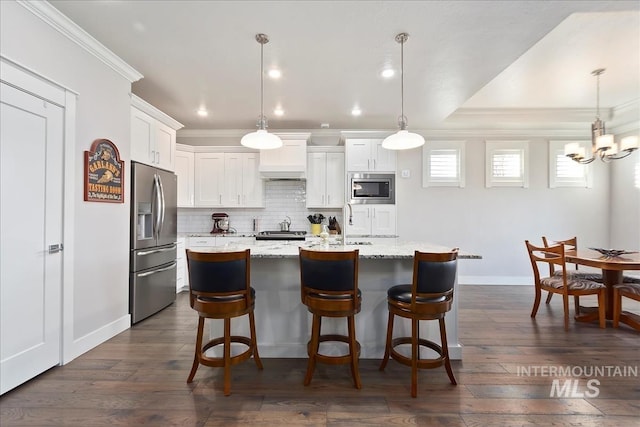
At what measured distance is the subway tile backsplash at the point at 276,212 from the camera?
515cm

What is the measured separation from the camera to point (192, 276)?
1.96m

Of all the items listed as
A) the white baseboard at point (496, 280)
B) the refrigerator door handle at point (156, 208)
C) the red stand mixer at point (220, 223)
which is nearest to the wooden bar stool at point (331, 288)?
the refrigerator door handle at point (156, 208)

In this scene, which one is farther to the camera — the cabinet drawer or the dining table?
the cabinet drawer

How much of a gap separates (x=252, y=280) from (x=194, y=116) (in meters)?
3.19

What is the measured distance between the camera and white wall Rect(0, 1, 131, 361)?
208cm

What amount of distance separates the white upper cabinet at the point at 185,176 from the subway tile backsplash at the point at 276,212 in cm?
38

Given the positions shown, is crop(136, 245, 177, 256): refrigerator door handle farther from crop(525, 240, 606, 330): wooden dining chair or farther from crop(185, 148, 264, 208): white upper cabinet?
crop(525, 240, 606, 330): wooden dining chair

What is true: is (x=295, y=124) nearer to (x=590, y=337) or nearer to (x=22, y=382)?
(x=22, y=382)

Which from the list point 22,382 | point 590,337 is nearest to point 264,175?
point 22,382

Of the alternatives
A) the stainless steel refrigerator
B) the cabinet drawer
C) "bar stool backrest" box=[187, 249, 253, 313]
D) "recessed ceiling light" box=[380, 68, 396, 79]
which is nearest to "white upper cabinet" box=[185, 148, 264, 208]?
the cabinet drawer

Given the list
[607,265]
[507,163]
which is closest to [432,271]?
[607,265]

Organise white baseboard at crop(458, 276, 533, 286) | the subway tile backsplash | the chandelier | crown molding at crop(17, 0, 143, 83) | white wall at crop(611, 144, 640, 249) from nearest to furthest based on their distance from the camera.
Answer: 1. crown molding at crop(17, 0, 143, 83)
2. the chandelier
3. white wall at crop(611, 144, 640, 249)
4. white baseboard at crop(458, 276, 533, 286)
5. the subway tile backsplash

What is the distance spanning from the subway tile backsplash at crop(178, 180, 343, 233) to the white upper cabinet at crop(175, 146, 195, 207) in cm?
38

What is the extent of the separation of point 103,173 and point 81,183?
26 cm
